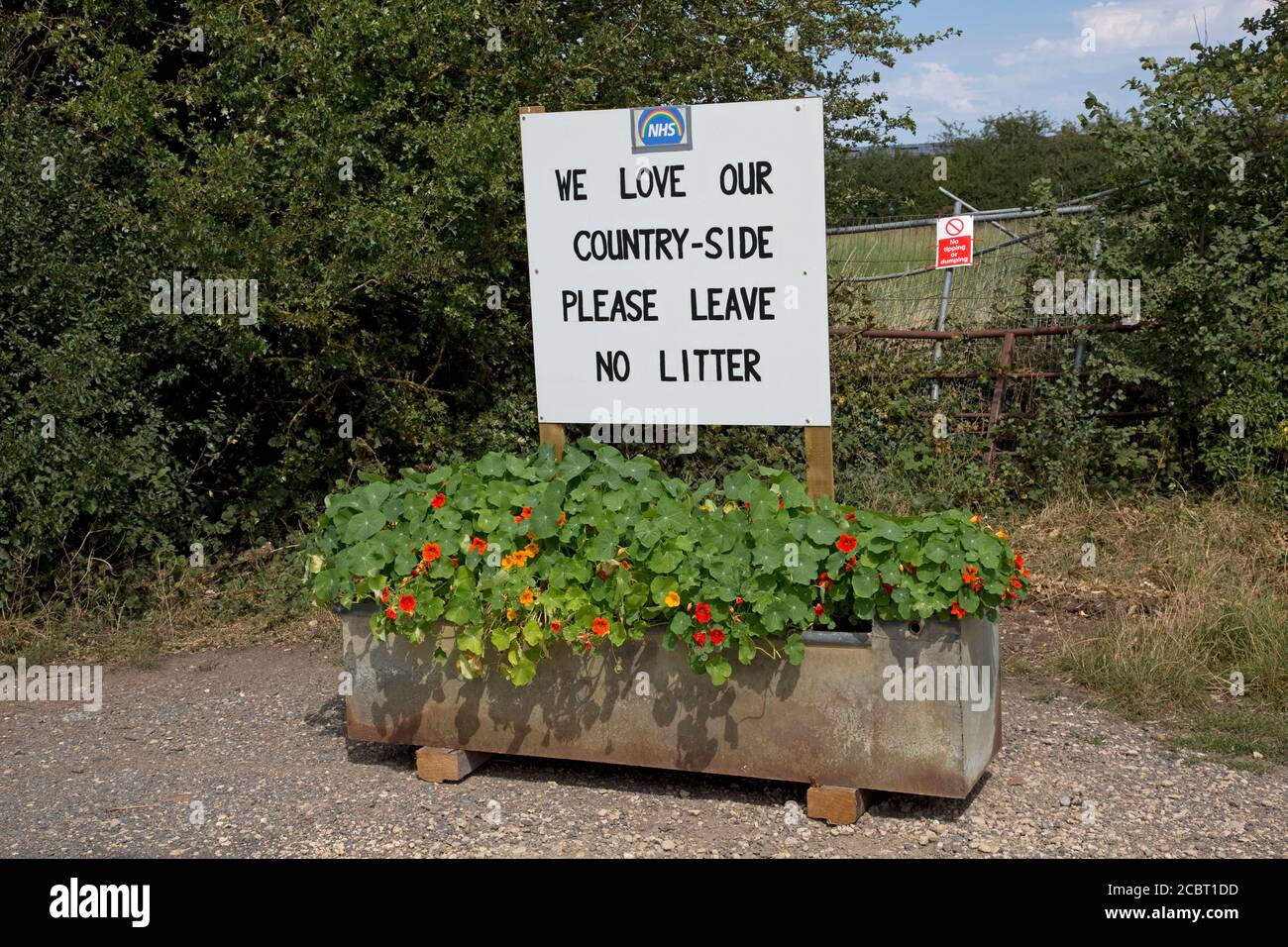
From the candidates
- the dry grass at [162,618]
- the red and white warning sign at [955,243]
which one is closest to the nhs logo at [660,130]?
the dry grass at [162,618]

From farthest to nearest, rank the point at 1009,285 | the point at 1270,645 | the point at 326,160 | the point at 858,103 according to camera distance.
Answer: the point at 858,103 < the point at 1009,285 < the point at 326,160 < the point at 1270,645

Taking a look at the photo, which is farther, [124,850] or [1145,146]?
[1145,146]

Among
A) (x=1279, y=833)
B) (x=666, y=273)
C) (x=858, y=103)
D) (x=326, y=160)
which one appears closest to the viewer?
(x=1279, y=833)

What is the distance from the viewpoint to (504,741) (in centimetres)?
441

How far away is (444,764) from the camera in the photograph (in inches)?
175

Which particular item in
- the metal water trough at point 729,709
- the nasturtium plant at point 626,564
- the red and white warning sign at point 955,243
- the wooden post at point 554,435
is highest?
the red and white warning sign at point 955,243

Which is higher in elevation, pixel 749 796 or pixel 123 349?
pixel 123 349

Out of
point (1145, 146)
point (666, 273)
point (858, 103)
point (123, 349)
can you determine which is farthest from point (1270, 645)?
point (858, 103)

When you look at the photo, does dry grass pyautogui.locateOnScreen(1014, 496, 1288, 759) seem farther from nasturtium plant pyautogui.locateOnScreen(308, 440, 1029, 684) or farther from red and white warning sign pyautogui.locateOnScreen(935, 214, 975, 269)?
red and white warning sign pyautogui.locateOnScreen(935, 214, 975, 269)

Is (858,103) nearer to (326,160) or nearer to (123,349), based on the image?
(326,160)

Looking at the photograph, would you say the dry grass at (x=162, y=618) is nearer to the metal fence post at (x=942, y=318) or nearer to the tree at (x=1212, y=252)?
the metal fence post at (x=942, y=318)

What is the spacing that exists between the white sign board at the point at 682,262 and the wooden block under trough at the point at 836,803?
1366 millimetres

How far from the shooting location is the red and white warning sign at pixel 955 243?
926 cm

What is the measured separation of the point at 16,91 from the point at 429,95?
2.29 metres
